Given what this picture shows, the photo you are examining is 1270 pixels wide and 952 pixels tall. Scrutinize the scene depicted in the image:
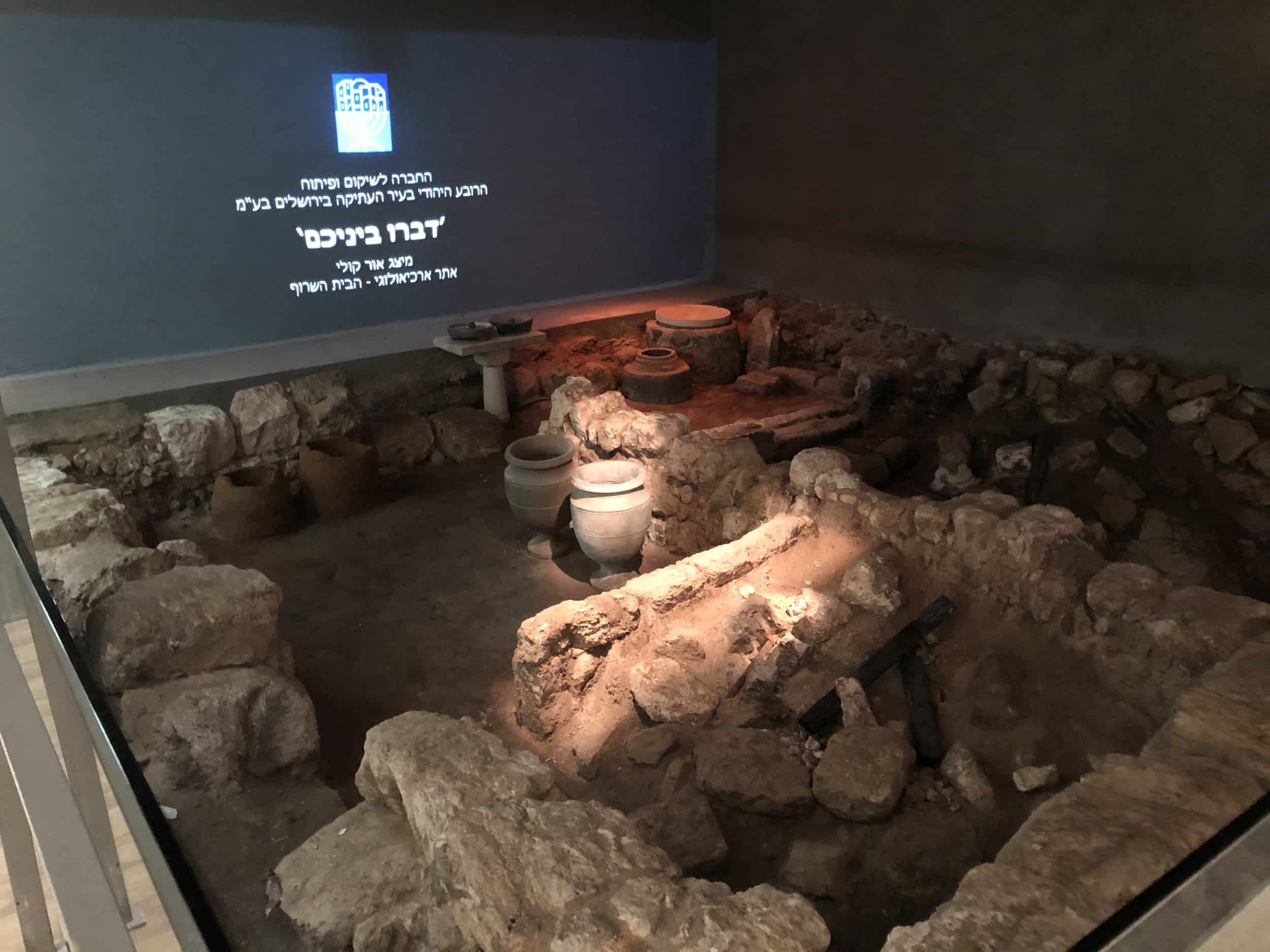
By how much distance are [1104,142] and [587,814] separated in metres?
6.75

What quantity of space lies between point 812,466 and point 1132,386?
10.8ft

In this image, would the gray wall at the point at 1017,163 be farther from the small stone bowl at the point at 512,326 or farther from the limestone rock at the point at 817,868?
the limestone rock at the point at 817,868

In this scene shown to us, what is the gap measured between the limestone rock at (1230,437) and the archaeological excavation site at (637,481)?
0.08ft

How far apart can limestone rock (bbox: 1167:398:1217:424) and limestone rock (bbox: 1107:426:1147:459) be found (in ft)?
0.97

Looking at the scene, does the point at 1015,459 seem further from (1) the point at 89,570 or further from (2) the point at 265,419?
(1) the point at 89,570

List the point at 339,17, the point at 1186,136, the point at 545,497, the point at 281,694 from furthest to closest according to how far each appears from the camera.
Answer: the point at 339,17 < the point at 1186,136 < the point at 545,497 < the point at 281,694

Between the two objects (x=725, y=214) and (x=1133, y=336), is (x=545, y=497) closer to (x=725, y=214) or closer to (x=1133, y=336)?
(x=1133, y=336)

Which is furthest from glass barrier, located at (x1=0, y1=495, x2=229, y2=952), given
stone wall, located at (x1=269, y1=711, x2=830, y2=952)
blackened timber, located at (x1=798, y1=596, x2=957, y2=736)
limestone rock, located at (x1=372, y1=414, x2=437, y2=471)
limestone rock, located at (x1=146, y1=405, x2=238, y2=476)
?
limestone rock, located at (x1=372, y1=414, x2=437, y2=471)

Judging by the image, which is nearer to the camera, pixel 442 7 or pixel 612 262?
pixel 442 7

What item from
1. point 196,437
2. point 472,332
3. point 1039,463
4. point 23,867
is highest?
point 472,332

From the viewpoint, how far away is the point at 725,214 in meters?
10.3

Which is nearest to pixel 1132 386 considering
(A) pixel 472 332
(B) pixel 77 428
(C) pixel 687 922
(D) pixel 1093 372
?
(D) pixel 1093 372

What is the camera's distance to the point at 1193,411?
6.32 m

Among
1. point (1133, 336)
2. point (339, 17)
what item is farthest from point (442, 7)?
point (1133, 336)
